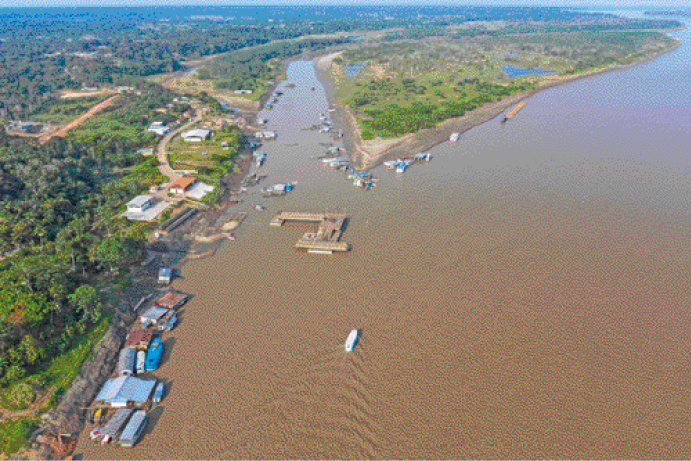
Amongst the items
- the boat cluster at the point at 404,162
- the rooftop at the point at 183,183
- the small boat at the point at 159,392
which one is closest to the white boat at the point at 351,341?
the small boat at the point at 159,392

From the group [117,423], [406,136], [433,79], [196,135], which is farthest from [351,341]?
[433,79]

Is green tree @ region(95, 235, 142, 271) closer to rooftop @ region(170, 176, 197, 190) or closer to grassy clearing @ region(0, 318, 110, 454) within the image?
grassy clearing @ region(0, 318, 110, 454)

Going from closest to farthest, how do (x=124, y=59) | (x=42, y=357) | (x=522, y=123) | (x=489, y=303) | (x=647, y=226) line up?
1. (x=42, y=357)
2. (x=489, y=303)
3. (x=647, y=226)
4. (x=522, y=123)
5. (x=124, y=59)

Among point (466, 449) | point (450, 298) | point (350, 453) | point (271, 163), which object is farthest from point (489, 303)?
point (271, 163)

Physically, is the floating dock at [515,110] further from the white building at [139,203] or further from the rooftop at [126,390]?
the rooftop at [126,390]

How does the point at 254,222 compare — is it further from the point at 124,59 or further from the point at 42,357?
the point at 124,59

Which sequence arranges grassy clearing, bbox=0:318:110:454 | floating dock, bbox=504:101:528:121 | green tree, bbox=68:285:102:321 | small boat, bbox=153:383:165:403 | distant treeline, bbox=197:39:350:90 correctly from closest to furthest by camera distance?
1. grassy clearing, bbox=0:318:110:454
2. small boat, bbox=153:383:165:403
3. green tree, bbox=68:285:102:321
4. floating dock, bbox=504:101:528:121
5. distant treeline, bbox=197:39:350:90

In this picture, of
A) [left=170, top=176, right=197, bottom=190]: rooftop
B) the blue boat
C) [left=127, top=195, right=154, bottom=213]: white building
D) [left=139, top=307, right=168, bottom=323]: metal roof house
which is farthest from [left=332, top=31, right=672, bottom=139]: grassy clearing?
the blue boat
